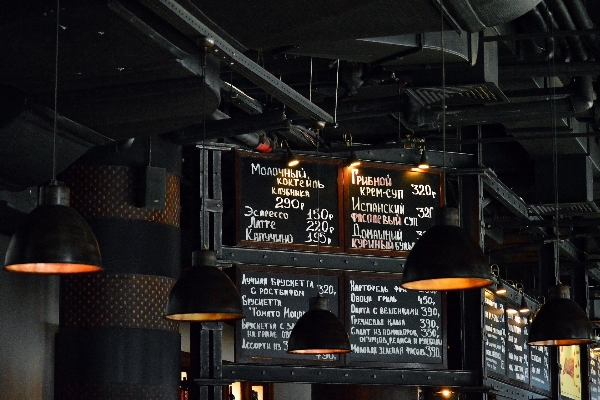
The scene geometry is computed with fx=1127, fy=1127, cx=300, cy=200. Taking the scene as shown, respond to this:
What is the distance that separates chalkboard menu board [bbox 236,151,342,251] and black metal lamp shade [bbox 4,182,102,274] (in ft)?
12.3

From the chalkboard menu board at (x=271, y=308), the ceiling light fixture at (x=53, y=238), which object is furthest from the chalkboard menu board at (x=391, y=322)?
the ceiling light fixture at (x=53, y=238)

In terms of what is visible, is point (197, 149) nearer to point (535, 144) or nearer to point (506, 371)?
point (535, 144)

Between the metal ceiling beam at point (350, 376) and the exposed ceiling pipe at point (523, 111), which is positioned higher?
the exposed ceiling pipe at point (523, 111)

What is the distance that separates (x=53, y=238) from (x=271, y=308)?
4.06 meters

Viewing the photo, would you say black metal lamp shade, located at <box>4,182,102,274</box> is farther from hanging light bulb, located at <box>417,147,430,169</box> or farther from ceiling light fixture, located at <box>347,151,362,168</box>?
hanging light bulb, located at <box>417,147,430,169</box>

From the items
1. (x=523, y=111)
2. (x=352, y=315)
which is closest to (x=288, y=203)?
(x=352, y=315)

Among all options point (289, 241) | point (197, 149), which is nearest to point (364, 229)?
point (289, 241)

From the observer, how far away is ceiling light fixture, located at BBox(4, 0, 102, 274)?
462 centimetres

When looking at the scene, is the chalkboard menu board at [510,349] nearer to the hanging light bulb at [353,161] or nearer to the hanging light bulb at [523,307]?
the hanging light bulb at [523,307]

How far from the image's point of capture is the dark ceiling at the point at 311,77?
211 inches

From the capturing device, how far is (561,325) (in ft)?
24.2

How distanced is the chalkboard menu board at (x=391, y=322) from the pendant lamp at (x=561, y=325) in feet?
4.96

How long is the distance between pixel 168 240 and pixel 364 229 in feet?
5.40

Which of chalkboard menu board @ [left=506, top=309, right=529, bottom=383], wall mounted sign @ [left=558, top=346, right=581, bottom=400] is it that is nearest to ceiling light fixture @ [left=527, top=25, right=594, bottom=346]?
chalkboard menu board @ [left=506, top=309, right=529, bottom=383]
